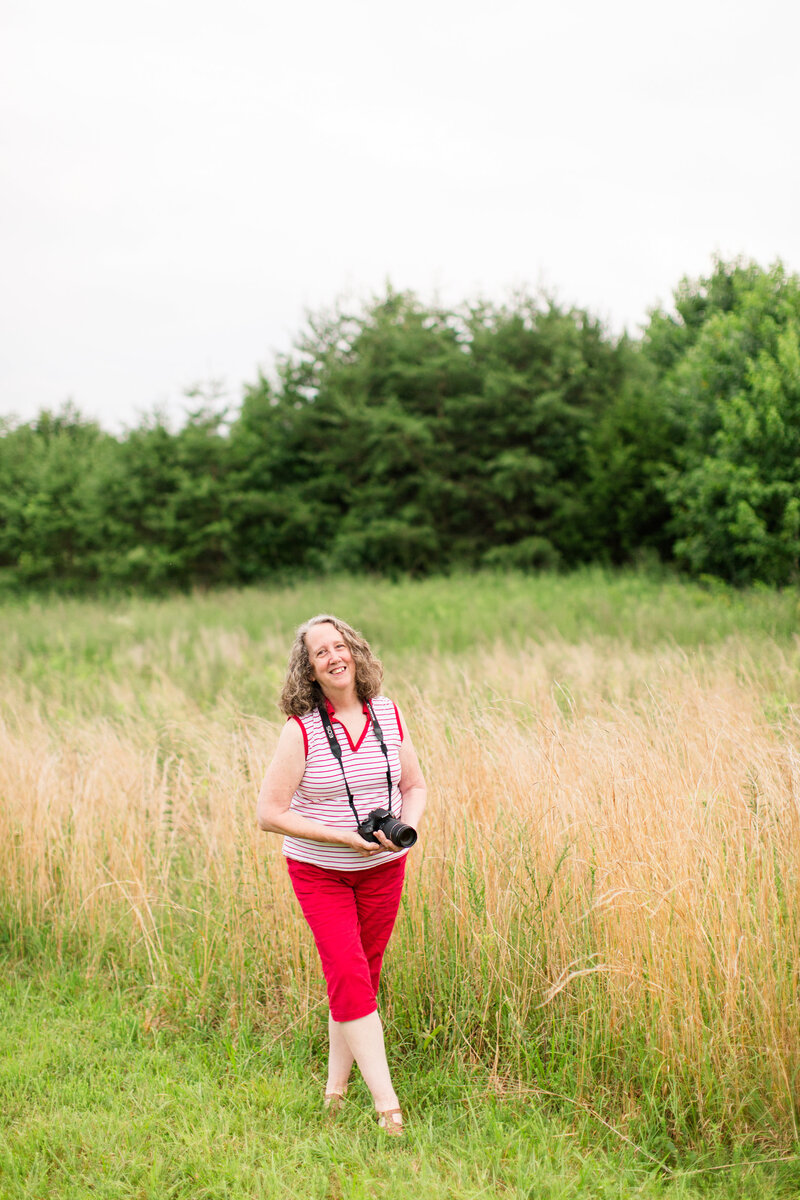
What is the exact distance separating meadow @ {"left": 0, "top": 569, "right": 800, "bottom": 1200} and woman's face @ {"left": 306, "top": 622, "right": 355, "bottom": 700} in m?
1.04

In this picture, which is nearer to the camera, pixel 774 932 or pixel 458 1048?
pixel 774 932

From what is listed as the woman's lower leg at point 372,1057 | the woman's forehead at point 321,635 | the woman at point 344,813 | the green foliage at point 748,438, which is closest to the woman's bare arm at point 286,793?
the woman at point 344,813

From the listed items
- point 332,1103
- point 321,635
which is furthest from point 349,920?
point 321,635

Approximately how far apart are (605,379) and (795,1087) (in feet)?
77.9

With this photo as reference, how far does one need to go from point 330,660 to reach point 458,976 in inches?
56.5

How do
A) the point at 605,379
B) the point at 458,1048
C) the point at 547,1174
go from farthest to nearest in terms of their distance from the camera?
the point at 605,379, the point at 458,1048, the point at 547,1174

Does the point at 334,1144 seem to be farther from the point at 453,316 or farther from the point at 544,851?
the point at 453,316

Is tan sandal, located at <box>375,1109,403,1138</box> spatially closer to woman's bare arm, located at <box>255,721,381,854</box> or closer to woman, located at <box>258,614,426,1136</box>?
woman, located at <box>258,614,426,1136</box>

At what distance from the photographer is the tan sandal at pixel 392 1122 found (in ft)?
8.76

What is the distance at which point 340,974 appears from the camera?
2734 mm

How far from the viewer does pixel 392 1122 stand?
270cm

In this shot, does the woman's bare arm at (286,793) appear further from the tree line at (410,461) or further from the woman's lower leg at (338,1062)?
the tree line at (410,461)

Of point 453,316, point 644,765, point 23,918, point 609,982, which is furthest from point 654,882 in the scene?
point 453,316

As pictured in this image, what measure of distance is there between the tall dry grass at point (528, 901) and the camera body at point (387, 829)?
0.80m
